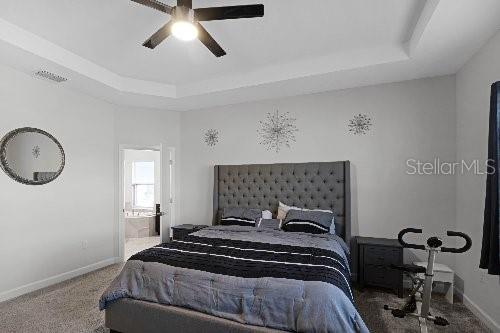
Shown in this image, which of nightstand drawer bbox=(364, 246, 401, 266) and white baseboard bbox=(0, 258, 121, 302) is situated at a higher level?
nightstand drawer bbox=(364, 246, 401, 266)

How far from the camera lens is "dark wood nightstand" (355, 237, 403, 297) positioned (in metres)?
3.27

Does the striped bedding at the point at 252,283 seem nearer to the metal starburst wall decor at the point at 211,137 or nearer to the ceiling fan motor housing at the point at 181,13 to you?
the ceiling fan motor housing at the point at 181,13

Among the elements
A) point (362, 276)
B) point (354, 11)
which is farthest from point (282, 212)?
point (354, 11)

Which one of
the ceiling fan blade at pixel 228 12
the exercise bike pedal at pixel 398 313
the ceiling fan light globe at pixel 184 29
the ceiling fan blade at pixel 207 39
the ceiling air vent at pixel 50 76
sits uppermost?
the ceiling fan blade at pixel 228 12

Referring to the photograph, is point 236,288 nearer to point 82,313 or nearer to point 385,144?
point 82,313

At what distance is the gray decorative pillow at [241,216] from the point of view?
4090 millimetres

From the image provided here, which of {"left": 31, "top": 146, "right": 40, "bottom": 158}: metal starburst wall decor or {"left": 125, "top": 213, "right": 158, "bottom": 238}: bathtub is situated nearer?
{"left": 31, "top": 146, "right": 40, "bottom": 158}: metal starburst wall decor

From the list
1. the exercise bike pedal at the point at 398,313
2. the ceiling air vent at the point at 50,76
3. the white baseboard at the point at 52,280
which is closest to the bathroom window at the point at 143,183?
the white baseboard at the point at 52,280

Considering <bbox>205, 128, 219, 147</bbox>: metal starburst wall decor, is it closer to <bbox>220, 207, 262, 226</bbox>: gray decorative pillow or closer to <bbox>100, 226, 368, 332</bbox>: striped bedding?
<bbox>220, 207, 262, 226</bbox>: gray decorative pillow

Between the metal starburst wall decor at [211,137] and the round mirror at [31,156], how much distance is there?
2.18 m

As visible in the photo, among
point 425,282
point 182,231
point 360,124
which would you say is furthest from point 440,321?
point 182,231

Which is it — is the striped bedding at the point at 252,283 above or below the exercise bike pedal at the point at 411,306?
above

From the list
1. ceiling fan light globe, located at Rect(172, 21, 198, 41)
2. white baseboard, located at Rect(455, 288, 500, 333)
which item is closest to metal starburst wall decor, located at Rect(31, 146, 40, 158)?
ceiling fan light globe, located at Rect(172, 21, 198, 41)

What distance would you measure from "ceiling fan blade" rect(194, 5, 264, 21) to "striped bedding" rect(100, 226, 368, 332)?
1.98 meters
